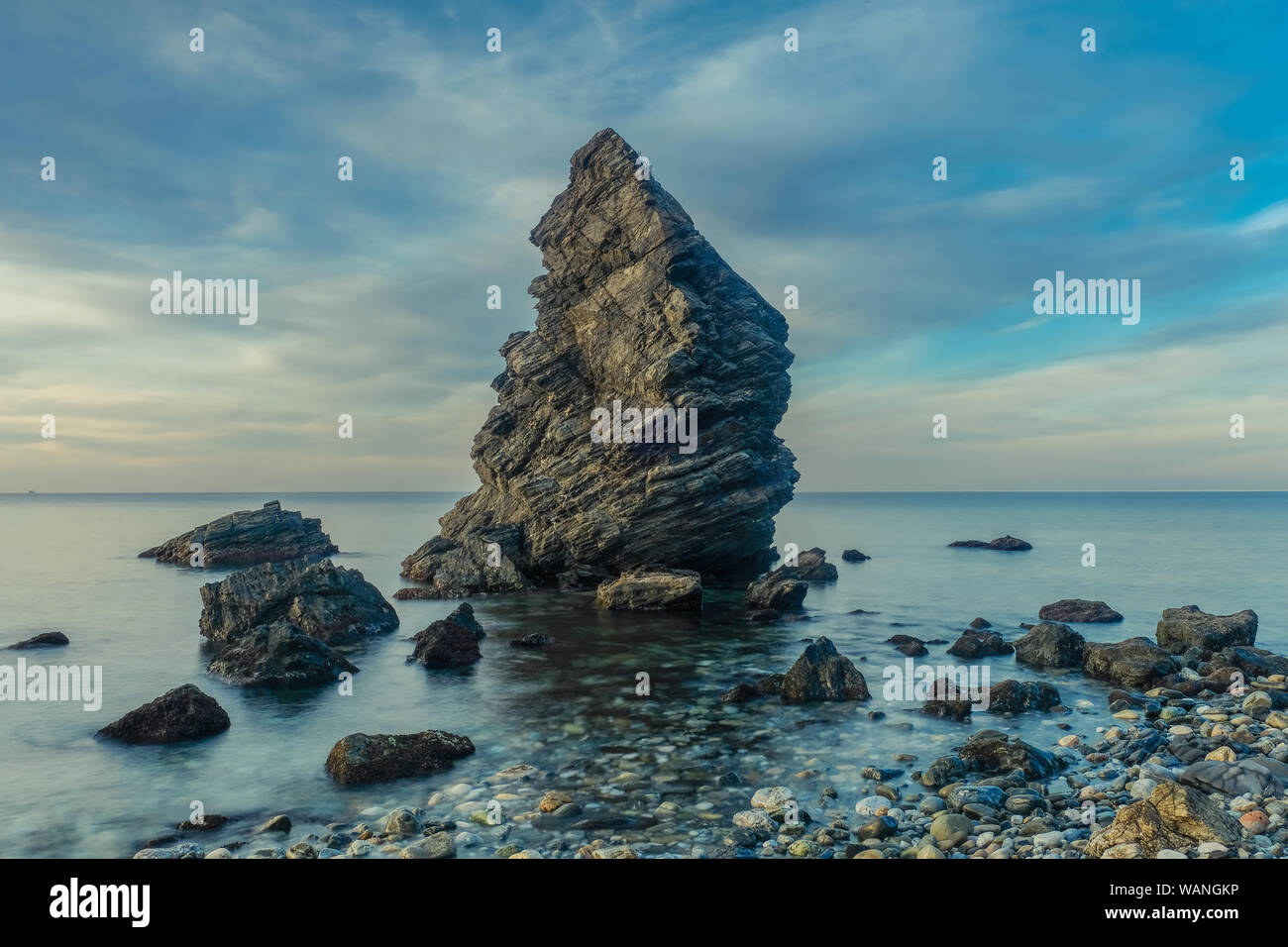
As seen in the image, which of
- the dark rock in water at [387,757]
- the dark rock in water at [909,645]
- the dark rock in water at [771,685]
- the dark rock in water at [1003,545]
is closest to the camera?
the dark rock in water at [387,757]

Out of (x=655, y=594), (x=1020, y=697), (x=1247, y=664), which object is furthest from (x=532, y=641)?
(x=1247, y=664)

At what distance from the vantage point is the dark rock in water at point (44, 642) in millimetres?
35969

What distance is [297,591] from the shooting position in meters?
36.8

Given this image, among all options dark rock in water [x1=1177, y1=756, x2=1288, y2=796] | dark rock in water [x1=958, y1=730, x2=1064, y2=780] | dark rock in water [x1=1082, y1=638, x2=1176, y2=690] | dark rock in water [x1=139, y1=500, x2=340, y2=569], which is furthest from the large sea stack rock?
dark rock in water [x1=1177, y1=756, x2=1288, y2=796]

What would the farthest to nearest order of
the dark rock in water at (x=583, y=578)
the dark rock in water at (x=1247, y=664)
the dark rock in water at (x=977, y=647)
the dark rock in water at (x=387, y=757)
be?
the dark rock in water at (x=583, y=578)
the dark rock in water at (x=977, y=647)
the dark rock in water at (x=1247, y=664)
the dark rock in water at (x=387, y=757)

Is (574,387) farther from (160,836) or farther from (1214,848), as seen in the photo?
(1214,848)

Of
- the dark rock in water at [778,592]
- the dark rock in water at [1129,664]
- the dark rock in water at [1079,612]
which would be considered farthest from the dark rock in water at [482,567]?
the dark rock in water at [1129,664]

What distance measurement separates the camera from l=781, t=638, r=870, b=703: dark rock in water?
941 inches

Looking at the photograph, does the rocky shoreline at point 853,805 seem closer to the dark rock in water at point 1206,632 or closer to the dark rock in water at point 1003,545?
the dark rock in water at point 1206,632

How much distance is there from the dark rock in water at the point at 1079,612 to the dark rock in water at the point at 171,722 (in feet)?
129

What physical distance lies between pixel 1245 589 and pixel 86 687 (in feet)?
219

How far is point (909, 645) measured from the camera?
3300cm

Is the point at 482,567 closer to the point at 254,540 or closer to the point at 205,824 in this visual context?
the point at 205,824

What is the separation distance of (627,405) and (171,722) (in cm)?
3471
